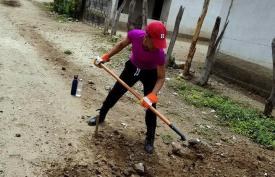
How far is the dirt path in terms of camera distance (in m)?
4.79

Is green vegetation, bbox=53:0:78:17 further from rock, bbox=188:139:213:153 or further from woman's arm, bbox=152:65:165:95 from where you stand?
woman's arm, bbox=152:65:165:95

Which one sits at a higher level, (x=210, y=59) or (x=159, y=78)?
(x=159, y=78)

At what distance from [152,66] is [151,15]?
15.3 meters

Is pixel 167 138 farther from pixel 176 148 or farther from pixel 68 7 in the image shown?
pixel 68 7

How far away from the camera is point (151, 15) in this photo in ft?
65.8

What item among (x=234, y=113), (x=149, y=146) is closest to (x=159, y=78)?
(x=149, y=146)

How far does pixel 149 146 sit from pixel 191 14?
1306 cm

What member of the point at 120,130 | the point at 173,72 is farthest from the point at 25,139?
the point at 173,72

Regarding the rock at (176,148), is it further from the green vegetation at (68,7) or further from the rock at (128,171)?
the green vegetation at (68,7)

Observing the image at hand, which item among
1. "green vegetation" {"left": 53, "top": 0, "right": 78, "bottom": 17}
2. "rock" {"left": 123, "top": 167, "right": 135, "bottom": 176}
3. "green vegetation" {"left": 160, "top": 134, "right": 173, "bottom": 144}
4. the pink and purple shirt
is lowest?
"rock" {"left": 123, "top": 167, "right": 135, "bottom": 176}

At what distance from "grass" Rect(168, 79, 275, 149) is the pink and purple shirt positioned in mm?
2720

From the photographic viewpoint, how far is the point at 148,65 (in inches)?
203

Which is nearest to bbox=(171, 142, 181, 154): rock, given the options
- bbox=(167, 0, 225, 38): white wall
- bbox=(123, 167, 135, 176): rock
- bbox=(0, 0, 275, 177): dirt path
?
bbox=(0, 0, 275, 177): dirt path

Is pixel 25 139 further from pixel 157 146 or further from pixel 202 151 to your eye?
pixel 202 151
